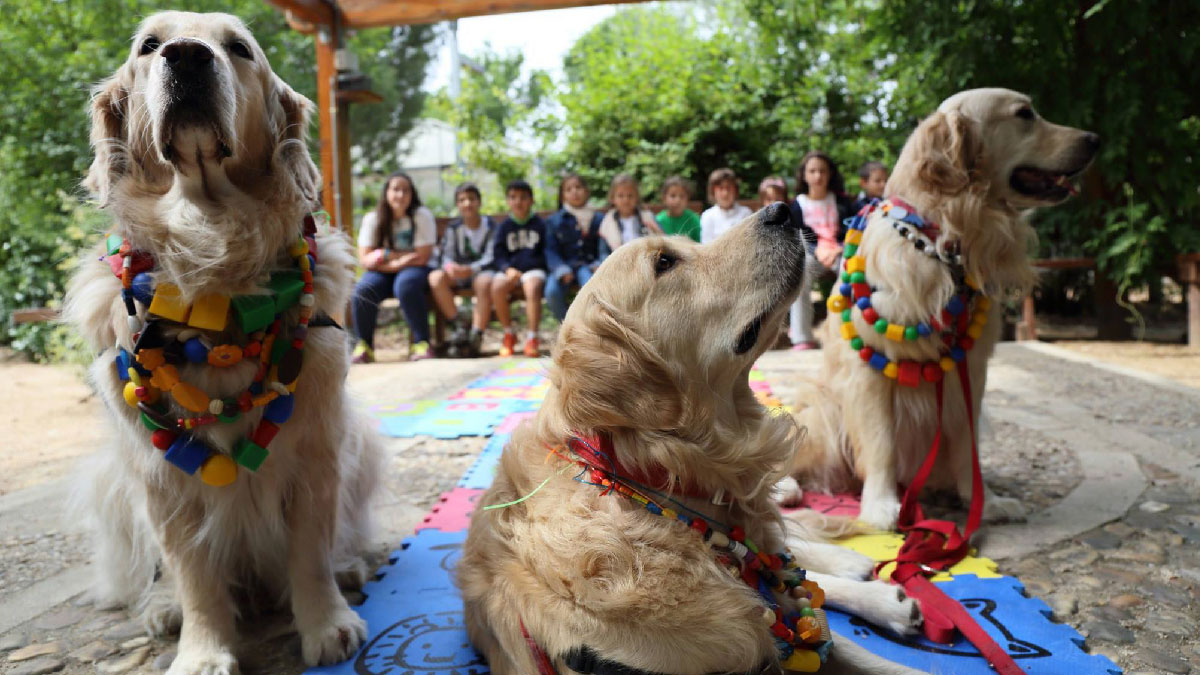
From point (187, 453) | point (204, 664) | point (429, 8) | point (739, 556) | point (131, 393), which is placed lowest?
point (204, 664)

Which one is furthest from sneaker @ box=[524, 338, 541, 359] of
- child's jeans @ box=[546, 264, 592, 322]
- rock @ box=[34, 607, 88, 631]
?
rock @ box=[34, 607, 88, 631]

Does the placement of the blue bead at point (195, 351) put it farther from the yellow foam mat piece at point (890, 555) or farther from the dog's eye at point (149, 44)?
the yellow foam mat piece at point (890, 555)

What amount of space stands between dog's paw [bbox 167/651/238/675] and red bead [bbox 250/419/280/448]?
1.78ft

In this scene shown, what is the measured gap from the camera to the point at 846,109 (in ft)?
39.1

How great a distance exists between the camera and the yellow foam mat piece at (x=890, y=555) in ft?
7.66

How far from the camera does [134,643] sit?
6.86 ft

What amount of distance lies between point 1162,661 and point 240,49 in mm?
2865

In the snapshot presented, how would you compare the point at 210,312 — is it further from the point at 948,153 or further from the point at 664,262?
the point at 948,153

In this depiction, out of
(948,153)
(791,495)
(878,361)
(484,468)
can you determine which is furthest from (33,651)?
(948,153)

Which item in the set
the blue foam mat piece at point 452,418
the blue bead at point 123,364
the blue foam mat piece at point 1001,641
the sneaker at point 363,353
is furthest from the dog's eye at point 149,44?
the sneaker at point 363,353

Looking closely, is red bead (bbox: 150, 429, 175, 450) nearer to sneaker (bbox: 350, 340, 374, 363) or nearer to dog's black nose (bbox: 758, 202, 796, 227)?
dog's black nose (bbox: 758, 202, 796, 227)

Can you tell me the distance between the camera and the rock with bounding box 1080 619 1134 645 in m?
1.91

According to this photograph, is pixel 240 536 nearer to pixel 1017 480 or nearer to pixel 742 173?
pixel 1017 480

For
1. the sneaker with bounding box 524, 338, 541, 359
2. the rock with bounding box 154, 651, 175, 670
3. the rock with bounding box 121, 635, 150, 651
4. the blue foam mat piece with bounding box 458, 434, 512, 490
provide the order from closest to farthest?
1. the rock with bounding box 154, 651, 175, 670
2. the rock with bounding box 121, 635, 150, 651
3. the blue foam mat piece with bounding box 458, 434, 512, 490
4. the sneaker with bounding box 524, 338, 541, 359
